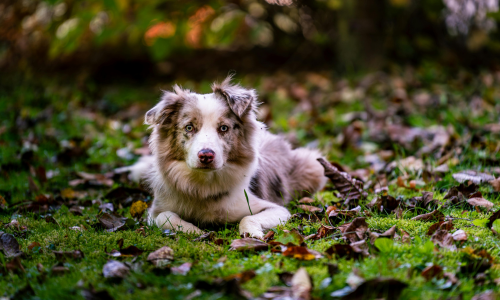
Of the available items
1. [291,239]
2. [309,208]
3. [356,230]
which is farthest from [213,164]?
[356,230]

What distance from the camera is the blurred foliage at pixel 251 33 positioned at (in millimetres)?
7812

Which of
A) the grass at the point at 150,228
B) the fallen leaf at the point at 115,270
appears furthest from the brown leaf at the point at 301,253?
the fallen leaf at the point at 115,270

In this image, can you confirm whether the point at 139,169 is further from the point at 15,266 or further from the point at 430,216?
the point at 430,216

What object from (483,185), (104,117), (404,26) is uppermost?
(404,26)

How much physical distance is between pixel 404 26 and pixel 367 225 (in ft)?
23.2

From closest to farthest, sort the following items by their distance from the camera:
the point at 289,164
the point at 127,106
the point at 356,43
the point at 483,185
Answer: the point at 483,185, the point at 289,164, the point at 127,106, the point at 356,43

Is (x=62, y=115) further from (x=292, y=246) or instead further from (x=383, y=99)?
(x=292, y=246)

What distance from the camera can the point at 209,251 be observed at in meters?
2.75

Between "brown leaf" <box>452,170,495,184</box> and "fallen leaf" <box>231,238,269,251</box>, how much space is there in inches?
82.1

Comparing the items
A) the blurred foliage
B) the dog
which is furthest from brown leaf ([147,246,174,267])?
the blurred foliage

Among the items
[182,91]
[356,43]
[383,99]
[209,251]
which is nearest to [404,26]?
[356,43]

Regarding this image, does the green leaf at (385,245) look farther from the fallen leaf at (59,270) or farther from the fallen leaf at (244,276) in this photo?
the fallen leaf at (59,270)

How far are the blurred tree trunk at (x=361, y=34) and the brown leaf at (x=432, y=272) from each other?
6.84 m

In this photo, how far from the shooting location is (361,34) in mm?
8531
